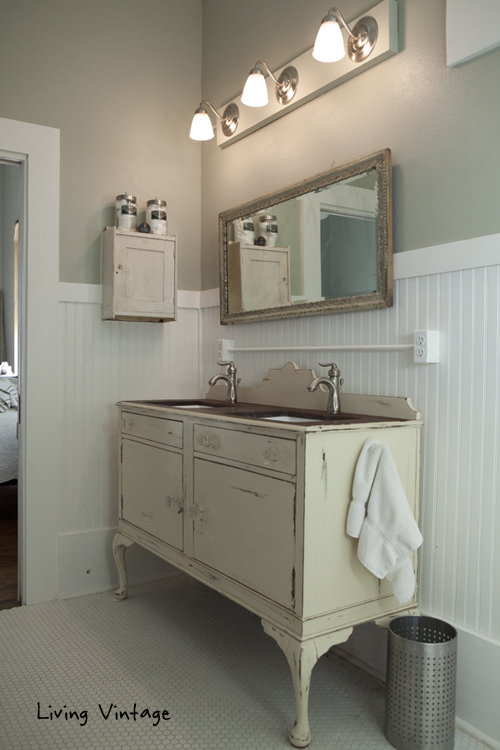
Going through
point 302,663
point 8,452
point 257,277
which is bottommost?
point 302,663

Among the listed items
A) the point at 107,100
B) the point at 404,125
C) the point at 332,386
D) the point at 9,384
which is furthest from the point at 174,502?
the point at 9,384

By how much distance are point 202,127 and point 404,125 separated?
112cm

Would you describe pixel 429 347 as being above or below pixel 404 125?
below

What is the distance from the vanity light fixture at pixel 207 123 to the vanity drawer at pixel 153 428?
1.33 meters

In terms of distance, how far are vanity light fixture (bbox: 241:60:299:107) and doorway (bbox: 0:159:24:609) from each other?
3.62 ft

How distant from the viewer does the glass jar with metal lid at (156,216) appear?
280 cm

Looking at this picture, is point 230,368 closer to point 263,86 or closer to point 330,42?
point 263,86

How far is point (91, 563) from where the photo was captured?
279cm

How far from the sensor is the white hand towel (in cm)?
164

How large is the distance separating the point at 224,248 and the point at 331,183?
0.80 metres

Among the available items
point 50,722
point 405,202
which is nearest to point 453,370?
point 405,202

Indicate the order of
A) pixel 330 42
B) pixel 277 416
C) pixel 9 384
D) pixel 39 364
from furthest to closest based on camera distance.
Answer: pixel 9 384 < pixel 39 364 < pixel 277 416 < pixel 330 42

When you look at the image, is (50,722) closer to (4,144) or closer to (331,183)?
(331,183)

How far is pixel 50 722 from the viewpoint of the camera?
5.82 feet
